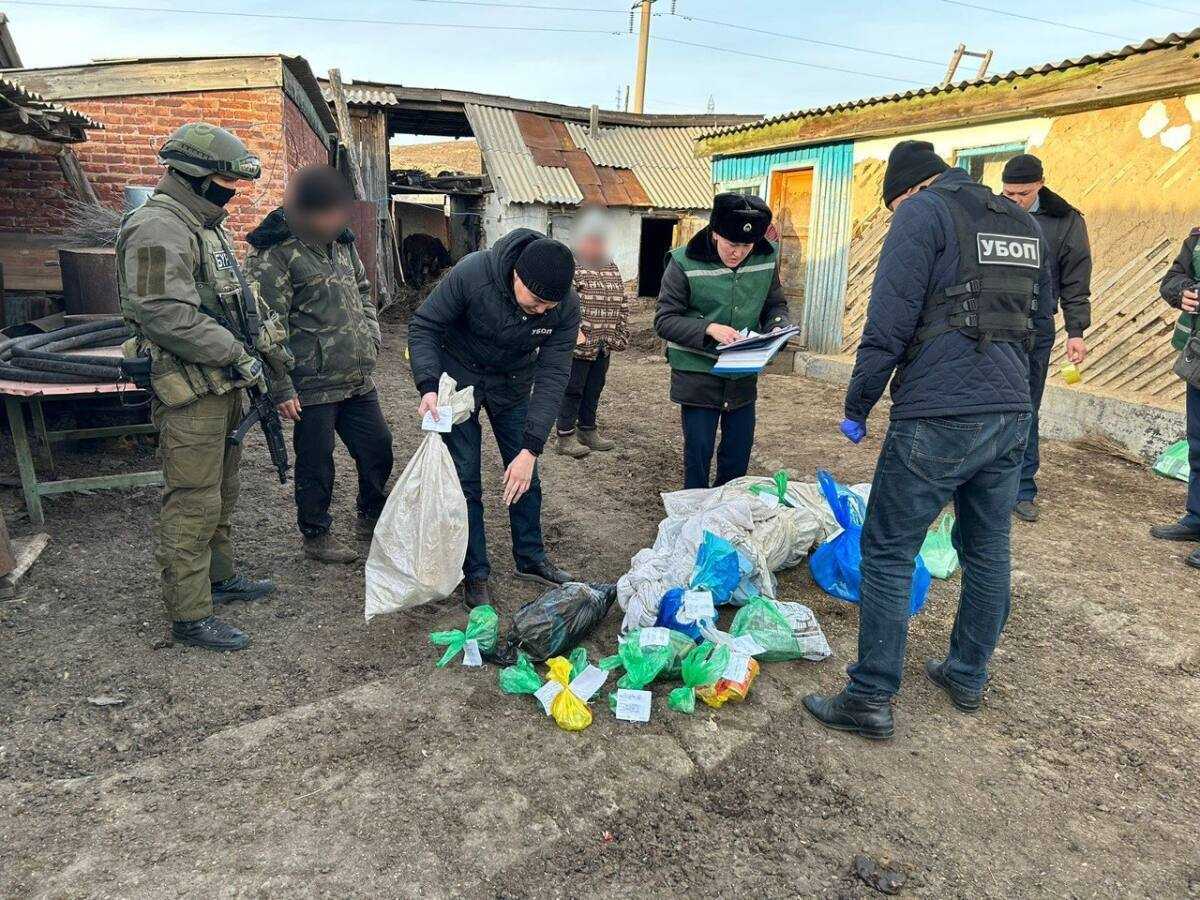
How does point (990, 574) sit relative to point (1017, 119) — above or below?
below

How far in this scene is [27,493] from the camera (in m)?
3.76

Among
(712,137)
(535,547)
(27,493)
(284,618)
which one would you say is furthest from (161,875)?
(712,137)

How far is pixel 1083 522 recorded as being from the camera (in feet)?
14.5

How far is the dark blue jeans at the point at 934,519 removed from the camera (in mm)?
2230

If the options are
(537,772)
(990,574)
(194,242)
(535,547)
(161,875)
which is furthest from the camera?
(535,547)

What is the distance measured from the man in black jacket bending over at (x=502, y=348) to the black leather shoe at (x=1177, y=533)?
138 inches

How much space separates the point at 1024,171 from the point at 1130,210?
9.88 ft

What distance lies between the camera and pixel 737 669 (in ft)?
8.63

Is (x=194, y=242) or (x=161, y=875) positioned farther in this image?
(x=194, y=242)

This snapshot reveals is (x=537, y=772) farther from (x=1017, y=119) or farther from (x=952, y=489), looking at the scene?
(x=1017, y=119)

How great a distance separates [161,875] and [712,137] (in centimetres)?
1063

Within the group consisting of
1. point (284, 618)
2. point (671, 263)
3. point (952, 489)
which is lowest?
point (284, 618)

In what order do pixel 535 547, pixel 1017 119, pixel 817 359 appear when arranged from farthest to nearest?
pixel 817 359
pixel 1017 119
pixel 535 547

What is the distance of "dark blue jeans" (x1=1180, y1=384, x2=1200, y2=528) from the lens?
3988mm
